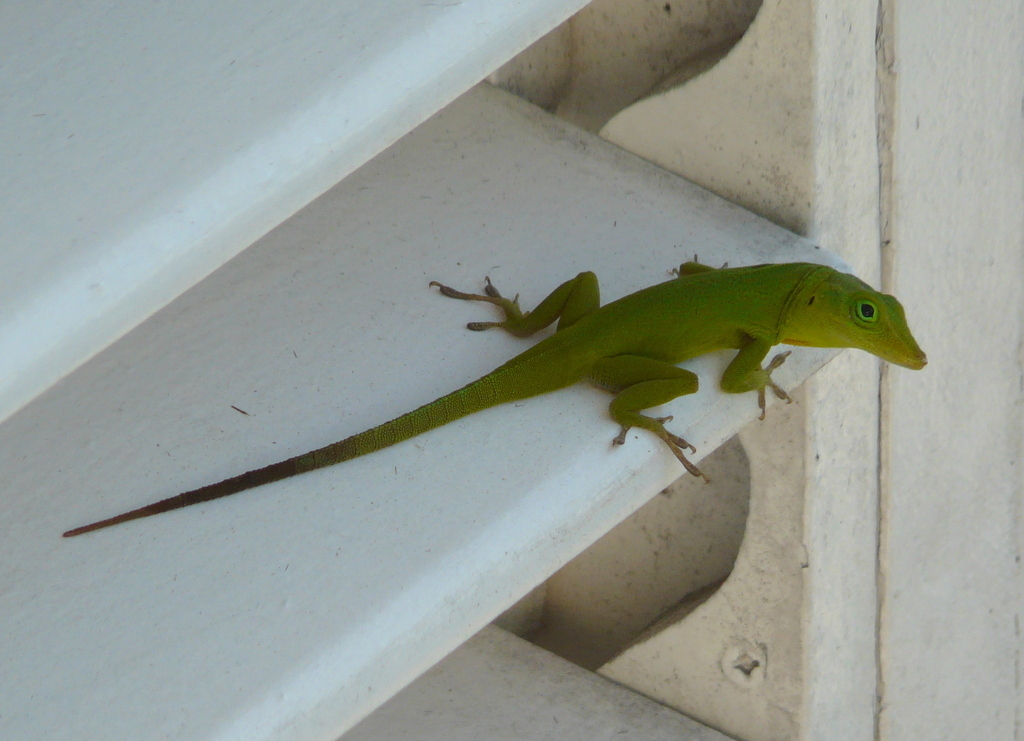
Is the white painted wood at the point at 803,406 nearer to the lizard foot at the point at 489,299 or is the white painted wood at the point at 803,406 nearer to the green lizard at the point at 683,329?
the green lizard at the point at 683,329

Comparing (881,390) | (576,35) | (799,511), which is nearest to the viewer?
(799,511)

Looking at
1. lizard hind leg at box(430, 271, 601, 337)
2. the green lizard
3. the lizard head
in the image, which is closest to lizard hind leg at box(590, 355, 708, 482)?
the green lizard

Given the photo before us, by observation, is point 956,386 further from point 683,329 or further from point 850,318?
point 683,329

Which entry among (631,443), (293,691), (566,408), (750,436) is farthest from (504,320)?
(293,691)

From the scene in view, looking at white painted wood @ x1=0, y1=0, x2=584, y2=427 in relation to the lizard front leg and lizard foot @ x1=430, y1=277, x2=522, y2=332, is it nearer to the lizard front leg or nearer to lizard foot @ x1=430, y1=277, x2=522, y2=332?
lizard foot @ x1=430, y1=277, x2=522, y2=332

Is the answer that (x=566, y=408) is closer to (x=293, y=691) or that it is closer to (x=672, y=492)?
(x=293, y=691)
